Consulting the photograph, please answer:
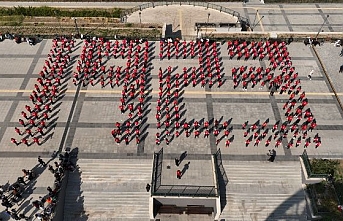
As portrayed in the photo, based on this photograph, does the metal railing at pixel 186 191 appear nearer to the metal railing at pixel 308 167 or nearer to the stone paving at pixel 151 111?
the stone paving at pixel 151 111

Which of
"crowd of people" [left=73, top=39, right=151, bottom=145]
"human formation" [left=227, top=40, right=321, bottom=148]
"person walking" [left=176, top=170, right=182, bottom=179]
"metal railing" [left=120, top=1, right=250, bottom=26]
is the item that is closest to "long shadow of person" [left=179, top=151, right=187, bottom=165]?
"person walking" [left=176, top=170, right=182, bottom=179]

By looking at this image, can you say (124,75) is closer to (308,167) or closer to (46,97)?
(46,97)

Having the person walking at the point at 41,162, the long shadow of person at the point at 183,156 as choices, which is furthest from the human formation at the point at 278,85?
the person walking at the point at 41,162

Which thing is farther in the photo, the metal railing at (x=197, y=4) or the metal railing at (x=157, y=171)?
the metal railing at (x=197, y=4)

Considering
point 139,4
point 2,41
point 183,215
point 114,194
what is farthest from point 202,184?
point 139,4

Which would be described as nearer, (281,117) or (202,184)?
(202,184)

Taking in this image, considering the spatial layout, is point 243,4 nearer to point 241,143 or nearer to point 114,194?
point 241,143

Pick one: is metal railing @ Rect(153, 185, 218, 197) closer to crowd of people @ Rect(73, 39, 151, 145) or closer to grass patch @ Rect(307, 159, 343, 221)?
crowd of people @ Rect(73, 39, 151, 145)
